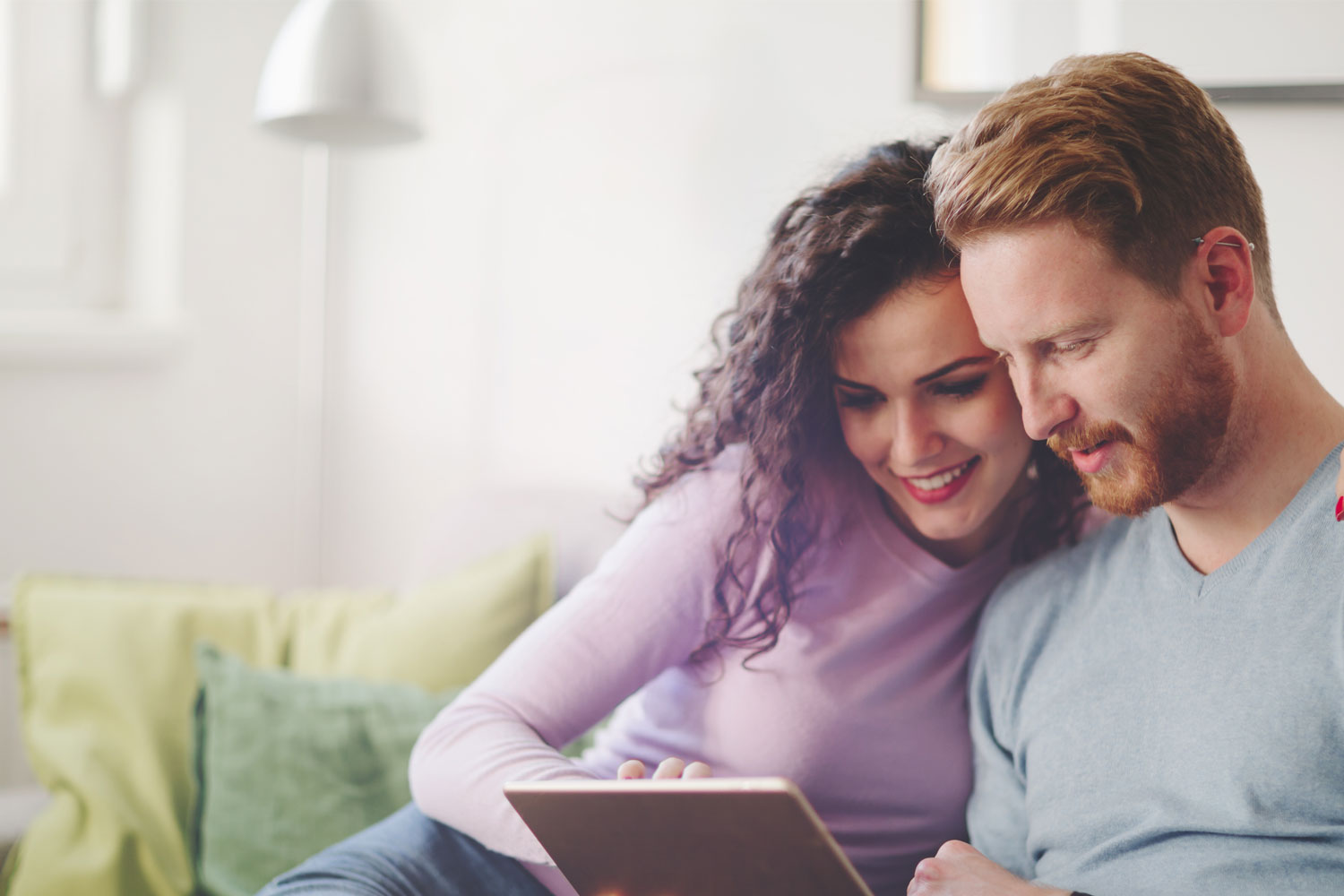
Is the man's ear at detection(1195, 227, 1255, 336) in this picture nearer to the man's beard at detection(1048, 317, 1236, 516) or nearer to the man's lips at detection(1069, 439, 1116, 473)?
the man's beard at detection(1048, 317, 1236, 516)

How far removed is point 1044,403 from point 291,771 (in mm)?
1070

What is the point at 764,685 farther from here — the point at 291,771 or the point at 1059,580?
the point at 291,771

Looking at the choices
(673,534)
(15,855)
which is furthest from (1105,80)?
(15,855)

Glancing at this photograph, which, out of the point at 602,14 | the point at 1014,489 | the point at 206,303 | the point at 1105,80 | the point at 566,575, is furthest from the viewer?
the point at 206,303

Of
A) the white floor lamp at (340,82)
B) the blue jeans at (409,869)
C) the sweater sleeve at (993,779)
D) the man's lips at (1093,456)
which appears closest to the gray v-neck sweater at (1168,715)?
the sweater sleeve at (993,779)

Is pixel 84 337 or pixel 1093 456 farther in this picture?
pixel 84 337

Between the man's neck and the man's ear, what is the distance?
0.05 meters

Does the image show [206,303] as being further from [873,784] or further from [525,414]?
[873,784]

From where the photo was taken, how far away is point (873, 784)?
1.10m

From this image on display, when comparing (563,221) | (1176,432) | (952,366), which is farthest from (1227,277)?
(563,221)

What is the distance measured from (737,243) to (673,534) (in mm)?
1007

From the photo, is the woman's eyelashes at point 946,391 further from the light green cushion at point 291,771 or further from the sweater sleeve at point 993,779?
the light green cushion at point 291,771

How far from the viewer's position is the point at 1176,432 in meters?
0.89

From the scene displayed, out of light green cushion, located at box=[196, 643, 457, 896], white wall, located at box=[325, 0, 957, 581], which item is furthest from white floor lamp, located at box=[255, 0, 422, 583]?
light green cushion, located at box=[196, 643, 457, 896]
